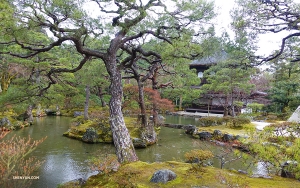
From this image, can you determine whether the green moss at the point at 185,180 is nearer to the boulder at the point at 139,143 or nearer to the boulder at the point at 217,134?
the boulder at the point at 139,143

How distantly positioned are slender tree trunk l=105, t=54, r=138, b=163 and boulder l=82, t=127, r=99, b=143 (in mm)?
4871

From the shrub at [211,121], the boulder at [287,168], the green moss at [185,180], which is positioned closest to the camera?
the green moss at [185,180]

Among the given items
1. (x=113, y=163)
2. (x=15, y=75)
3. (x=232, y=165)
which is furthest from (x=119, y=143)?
(x=15, y=75)

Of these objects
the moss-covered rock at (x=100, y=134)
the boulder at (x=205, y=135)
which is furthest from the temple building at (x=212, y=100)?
the moss-covered rock at (x=100, y=134)

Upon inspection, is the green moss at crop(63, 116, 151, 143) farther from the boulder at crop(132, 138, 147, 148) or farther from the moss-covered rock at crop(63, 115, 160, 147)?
the boulder at crop(132, 138, 147, 148)

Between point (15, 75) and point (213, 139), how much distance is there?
54.9ft

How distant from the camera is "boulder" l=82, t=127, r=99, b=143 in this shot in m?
9.73

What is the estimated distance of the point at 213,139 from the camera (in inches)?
422

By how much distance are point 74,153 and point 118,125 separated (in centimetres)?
358

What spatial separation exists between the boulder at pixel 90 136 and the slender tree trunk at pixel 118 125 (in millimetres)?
4871

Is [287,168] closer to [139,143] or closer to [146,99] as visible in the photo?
[139,143]

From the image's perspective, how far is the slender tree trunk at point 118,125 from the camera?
5.13 m

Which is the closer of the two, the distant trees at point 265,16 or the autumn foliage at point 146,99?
the distant trees at point 265,16

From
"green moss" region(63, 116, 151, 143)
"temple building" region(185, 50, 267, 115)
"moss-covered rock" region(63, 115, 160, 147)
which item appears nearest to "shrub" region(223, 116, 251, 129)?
"moss-covered rock" region(63, 115, 160, 147)
